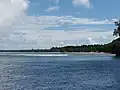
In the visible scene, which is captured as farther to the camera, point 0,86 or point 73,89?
point 0,86

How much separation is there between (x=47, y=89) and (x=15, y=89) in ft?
17.7

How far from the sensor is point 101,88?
59031 mm

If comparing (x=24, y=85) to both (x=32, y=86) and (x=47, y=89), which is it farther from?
(x=47, y=89)

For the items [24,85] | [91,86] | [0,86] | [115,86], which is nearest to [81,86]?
[91,86]

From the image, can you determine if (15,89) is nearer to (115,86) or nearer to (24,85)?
(24,85)

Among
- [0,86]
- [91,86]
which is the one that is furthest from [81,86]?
[0,86]

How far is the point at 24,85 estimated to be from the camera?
64.6 m

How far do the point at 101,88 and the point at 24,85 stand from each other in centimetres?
1461

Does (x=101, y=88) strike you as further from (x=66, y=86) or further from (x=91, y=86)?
(x=66, y=86)

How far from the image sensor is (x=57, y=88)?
59.9m

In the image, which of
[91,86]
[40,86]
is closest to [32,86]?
[40,86]

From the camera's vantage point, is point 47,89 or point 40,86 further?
point 40,86

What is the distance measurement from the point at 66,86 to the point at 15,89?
30.5 ft

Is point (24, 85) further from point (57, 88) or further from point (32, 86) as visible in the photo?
point (57, 88)
